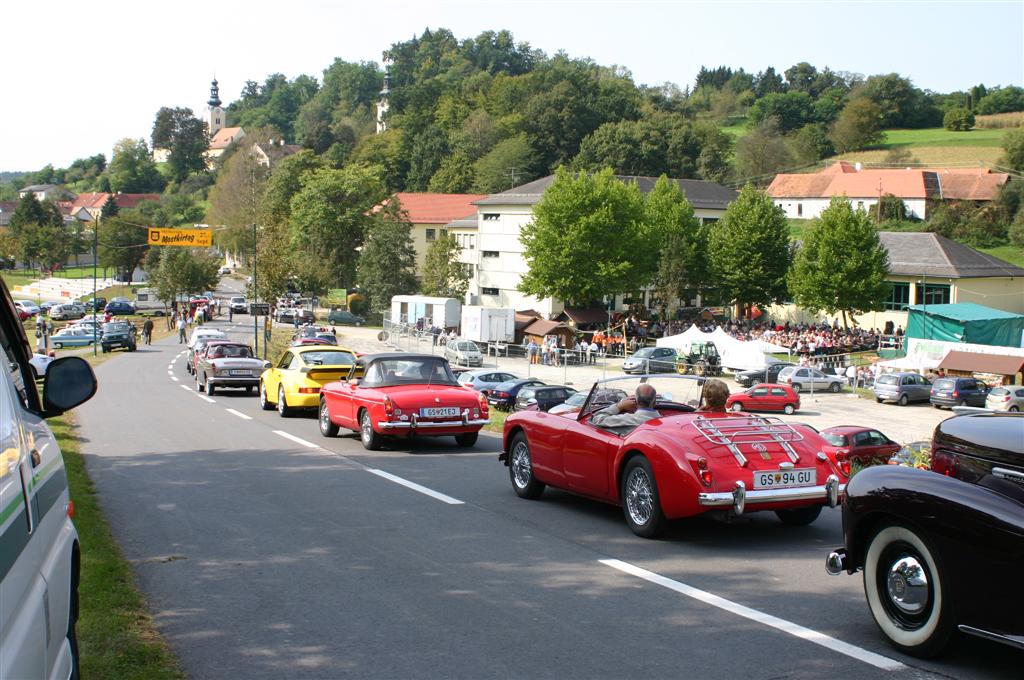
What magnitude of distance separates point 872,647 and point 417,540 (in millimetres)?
4061

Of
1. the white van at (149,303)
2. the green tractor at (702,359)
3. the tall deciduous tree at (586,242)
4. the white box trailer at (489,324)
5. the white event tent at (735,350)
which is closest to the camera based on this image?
the green tractor at (702,359)

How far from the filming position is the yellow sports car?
1984 centimetres

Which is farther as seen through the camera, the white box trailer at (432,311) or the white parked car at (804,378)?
the white box trailer at (432,311)

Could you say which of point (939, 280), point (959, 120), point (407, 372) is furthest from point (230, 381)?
point (959, 120)

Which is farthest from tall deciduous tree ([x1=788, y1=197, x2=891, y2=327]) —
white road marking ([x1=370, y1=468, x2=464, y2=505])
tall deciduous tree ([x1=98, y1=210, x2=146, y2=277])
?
tall deciduous tree ([x1=98, y1=210, x2=146, y2=277])

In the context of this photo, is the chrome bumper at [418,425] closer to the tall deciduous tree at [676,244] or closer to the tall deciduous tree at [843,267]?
the tall deciduous tree at [843,267]

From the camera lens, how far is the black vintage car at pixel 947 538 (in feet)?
16.0

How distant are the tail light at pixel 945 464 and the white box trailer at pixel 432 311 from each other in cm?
6119

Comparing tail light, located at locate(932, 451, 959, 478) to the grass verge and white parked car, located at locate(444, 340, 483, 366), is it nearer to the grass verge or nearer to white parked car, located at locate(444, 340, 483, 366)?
the grass verge

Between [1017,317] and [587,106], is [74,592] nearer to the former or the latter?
[1017,317]

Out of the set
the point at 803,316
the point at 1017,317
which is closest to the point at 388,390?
the point at 1017,317

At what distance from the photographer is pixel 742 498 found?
25.5 ft

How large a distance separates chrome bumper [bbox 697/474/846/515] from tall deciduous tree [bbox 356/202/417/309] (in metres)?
78.8

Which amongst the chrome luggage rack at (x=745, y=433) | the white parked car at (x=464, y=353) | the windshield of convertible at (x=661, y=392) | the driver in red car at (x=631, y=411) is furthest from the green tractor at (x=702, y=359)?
the chrome luggage rack at (x=745, y=433)
